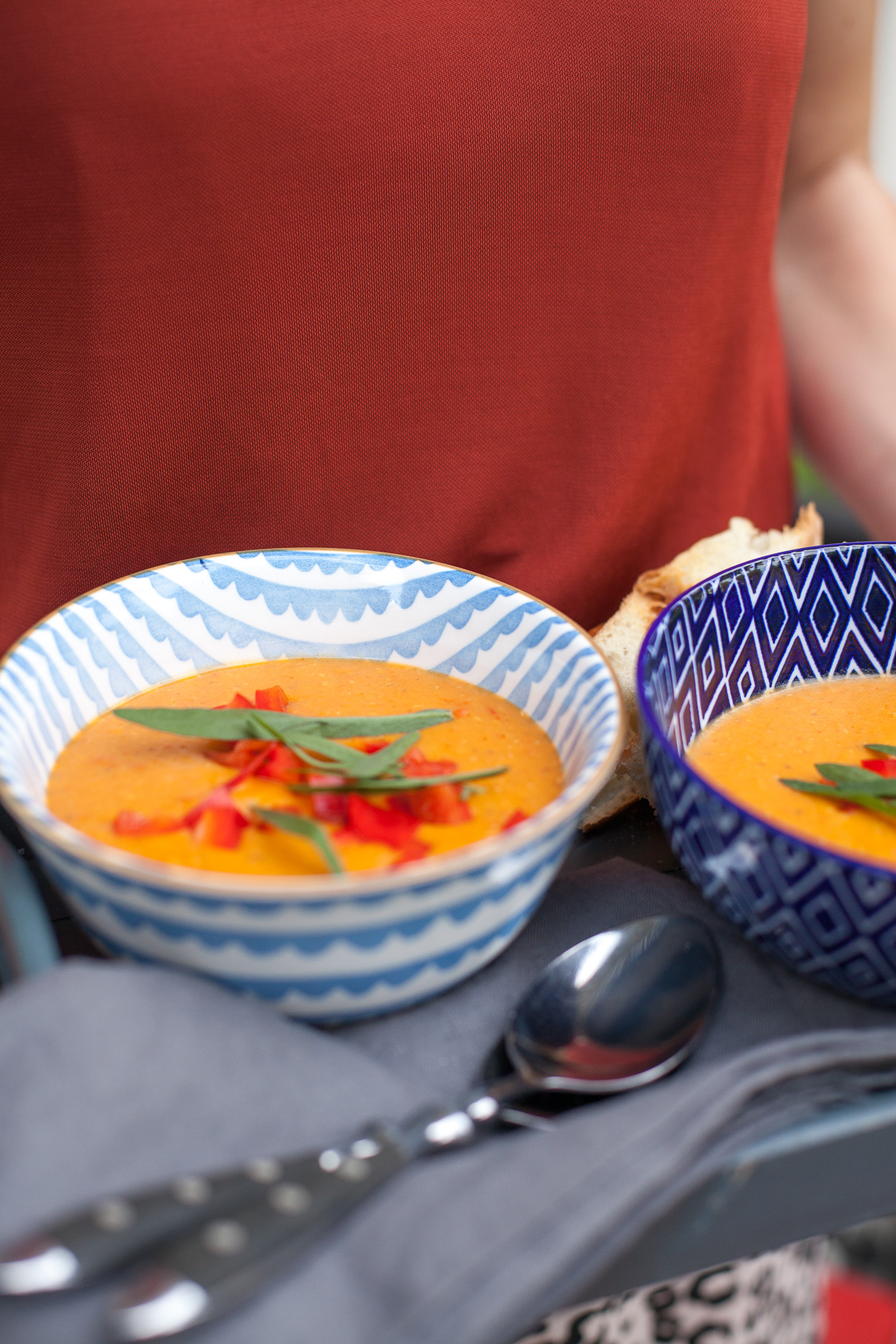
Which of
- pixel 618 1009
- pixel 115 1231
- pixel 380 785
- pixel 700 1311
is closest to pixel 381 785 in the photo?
pixel 380 785

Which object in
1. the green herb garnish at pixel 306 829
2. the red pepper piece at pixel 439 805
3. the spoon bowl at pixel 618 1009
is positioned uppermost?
the green herb garnish at pixel 306 829

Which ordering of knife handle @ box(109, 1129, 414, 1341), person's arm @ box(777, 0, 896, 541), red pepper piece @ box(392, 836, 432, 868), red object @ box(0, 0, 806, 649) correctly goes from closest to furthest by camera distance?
knife handle @ box(109, 1129, 414, 1341) → red pepper piece @ box(392, 836, 432, 868) → red object @ box(0, 0, 806, 649) → person's arm @ box(777, 0, 896, 541)

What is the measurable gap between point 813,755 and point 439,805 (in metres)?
0.36

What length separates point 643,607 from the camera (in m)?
1.19

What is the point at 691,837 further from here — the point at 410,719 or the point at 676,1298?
the point at 676,1298

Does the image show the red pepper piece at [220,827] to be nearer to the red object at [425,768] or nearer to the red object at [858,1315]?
the red object at [425,768]

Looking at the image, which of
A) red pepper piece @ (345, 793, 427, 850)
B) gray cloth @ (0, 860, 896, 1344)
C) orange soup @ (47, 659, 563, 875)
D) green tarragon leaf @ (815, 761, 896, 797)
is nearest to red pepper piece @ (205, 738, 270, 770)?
orange soup @ (47, 659, 563, 875)

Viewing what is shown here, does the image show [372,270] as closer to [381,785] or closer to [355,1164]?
[381,785]

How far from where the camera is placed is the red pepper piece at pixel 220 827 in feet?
2.56

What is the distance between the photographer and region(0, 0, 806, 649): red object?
A: 1.03 meters

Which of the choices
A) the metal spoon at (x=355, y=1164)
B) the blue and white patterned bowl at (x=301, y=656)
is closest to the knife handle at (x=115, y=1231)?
the metal spoon at (x=355, y=1164)

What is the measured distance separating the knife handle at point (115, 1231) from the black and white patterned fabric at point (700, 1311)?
453 mm

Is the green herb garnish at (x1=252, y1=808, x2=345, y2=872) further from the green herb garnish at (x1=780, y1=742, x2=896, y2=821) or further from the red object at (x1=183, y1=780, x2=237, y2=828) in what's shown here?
the green herb garnish at (x1=780, y1=742, x2=896, y2=821)

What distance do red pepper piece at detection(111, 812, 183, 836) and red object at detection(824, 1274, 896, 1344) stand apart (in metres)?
1.28
